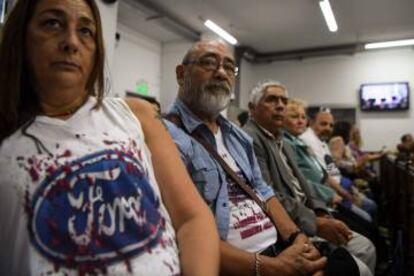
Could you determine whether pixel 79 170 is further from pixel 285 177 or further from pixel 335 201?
pixel 335 201

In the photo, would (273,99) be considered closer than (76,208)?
No

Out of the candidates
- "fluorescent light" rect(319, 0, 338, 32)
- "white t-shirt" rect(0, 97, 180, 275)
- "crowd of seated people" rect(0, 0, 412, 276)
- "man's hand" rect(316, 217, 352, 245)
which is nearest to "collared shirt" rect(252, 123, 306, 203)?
"man's hand" rect(316, 217, 352, 245)

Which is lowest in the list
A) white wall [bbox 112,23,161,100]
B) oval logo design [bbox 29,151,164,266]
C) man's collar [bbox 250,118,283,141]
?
oval logo design [bbox 29,151,164,266]

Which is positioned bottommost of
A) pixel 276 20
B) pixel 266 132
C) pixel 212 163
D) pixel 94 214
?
pixel 94 214

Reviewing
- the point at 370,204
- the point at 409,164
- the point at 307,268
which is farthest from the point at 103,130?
the point at 370,204

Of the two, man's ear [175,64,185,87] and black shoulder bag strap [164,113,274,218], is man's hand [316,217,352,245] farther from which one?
man's ear [175,64,185,87]

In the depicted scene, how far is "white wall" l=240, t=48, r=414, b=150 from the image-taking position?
788 centimetres

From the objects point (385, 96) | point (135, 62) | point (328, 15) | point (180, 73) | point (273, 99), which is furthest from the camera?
point (385, 96)

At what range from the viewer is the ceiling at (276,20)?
240 inches

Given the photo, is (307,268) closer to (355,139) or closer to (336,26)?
(355,139)

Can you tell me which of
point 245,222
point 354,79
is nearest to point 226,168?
point 245,222

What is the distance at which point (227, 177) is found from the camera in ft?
4.96

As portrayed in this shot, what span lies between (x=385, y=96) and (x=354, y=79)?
0.79m

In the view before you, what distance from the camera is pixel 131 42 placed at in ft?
24.6
